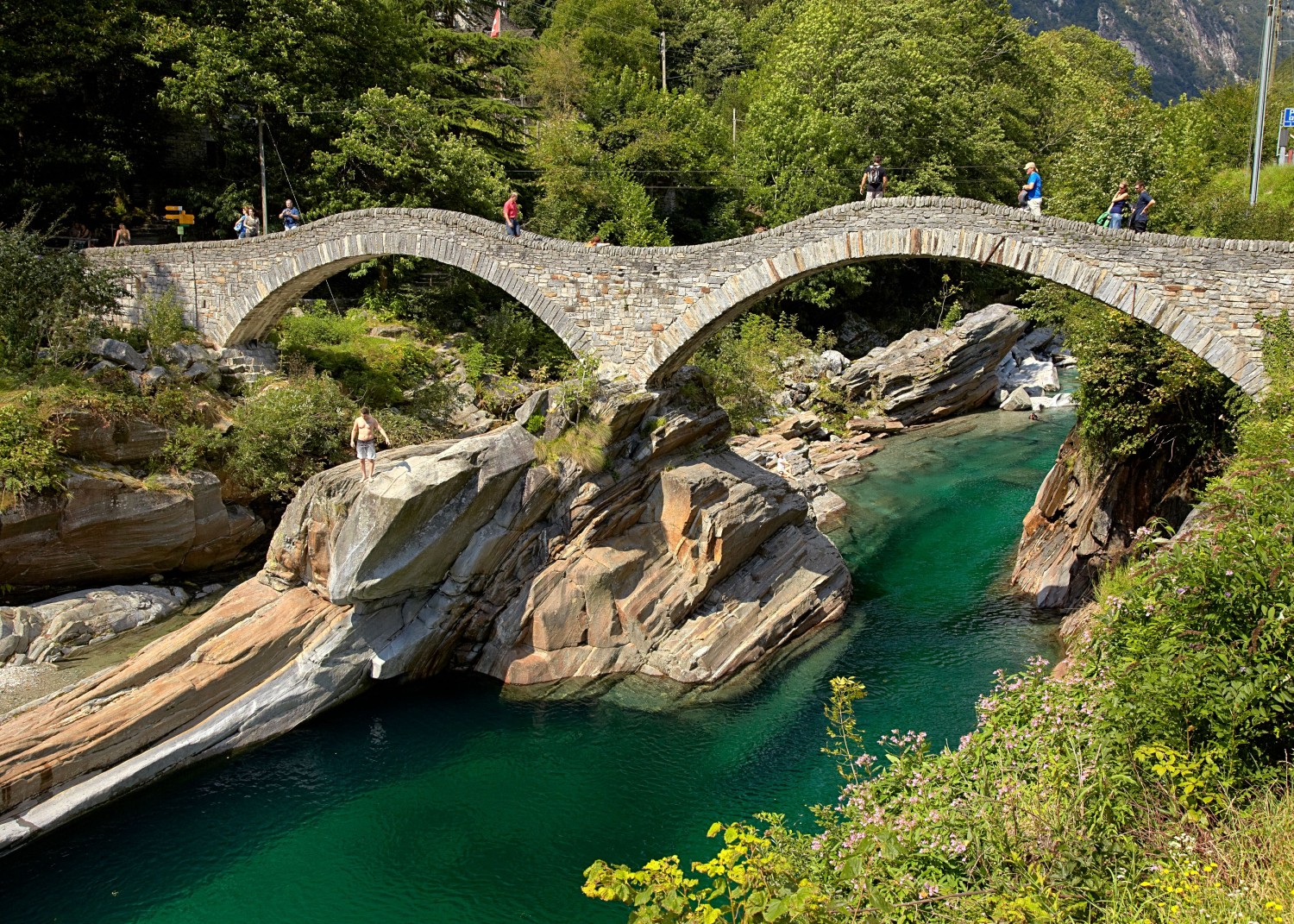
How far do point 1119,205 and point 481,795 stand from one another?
13.2 m

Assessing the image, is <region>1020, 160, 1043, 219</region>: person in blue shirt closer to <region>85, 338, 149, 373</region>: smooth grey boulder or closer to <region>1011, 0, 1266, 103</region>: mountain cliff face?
<region>85, 338, 149, 373</region>: smooth grey boulder

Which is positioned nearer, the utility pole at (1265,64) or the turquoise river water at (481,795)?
the turquoise river water at (481,795)

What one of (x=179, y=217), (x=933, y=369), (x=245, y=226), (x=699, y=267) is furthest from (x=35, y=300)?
(x=933, y=369)

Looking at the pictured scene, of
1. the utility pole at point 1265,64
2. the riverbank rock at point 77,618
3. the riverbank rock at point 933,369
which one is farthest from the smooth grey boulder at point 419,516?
the riverbank rock at point 933,369

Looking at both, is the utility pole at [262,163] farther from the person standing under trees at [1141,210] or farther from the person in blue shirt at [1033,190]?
the person standing under trees at [1141,210]

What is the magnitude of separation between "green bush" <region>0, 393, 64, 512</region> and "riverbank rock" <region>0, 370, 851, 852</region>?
130 inches

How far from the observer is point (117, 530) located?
49.4 ft

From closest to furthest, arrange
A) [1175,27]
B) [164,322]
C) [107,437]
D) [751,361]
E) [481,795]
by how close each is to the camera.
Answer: [481,795] < [107,437] < [164,322] < [751,361] < [1175,27]

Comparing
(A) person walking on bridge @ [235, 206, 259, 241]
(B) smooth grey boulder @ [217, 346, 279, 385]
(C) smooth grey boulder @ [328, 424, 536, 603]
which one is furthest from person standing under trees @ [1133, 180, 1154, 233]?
(A) person walking on bridge @ [235, 206, 259, 241]

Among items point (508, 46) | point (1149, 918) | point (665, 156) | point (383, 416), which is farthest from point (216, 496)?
point (508, 46)

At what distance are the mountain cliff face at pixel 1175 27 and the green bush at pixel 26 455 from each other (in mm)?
129409

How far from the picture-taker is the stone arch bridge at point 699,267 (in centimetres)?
1275

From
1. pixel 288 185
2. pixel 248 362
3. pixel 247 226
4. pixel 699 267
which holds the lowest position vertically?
pixel 248 362

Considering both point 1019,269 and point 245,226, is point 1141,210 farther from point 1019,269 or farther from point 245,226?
point 245,226
